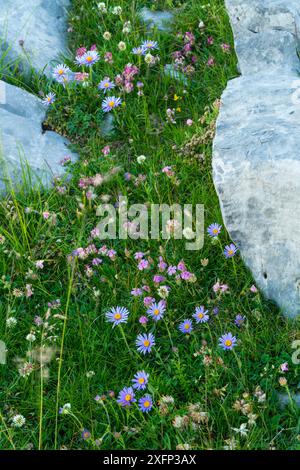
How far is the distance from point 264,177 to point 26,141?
224 cm

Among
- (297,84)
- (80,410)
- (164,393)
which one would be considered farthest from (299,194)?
(80,410)

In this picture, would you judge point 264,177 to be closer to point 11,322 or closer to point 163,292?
point 163,292

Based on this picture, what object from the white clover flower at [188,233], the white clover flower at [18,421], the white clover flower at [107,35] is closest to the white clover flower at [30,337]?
the white clover flower at [18,421]

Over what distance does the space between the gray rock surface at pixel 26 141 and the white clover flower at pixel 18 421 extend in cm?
197

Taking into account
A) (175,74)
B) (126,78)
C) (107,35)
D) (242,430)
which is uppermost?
(107,35)

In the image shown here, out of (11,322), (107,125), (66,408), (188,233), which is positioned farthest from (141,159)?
(66,408)

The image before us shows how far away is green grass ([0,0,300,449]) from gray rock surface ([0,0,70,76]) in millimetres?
234

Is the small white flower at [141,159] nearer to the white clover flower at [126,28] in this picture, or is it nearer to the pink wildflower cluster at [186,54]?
the pink wildflower cluster at [186,54]

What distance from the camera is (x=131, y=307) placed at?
4418 mm

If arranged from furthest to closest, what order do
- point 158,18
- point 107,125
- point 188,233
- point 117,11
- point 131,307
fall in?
point 158,18 → point 117,11 → point 107,125 → point 188,233 → point 131,307

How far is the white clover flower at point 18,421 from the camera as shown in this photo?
3922 mm

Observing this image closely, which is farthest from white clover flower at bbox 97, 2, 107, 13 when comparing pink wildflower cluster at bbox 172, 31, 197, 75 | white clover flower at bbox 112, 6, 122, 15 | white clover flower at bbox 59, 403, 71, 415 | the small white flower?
white clover flower at bbox 59, 403, 71, 415

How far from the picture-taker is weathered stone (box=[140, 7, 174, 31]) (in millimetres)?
6407

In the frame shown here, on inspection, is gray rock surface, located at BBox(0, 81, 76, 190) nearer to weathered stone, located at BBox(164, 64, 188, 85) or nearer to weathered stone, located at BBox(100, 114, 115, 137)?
weathered stone, located at BBox(100, 114, 115, 137)
